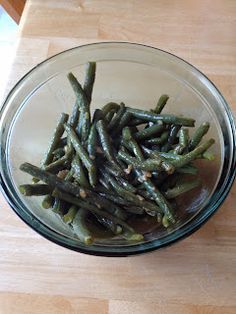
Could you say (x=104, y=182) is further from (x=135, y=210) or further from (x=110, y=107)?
(x=110, y=107)

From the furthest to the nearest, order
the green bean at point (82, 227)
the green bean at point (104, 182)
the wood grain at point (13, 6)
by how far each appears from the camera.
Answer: the wood grain at point (13, 6) < the green bean at point (104, 182) < the green bean at point (82, 227)

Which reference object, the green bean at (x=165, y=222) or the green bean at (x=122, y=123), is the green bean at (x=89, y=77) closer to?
the green bean at (x=122, y=123)

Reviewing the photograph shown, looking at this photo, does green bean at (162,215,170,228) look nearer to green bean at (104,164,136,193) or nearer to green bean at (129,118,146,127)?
green bean at (104,164,136,193)

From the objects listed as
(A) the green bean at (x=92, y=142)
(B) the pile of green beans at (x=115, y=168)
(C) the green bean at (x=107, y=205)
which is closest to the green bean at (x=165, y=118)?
(B) the pile of green beans at (x=115, y=168)

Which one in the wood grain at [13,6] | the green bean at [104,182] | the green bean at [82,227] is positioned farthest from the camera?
the wood grain at [13,6]

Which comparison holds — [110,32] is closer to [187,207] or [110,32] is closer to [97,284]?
[187,207]
